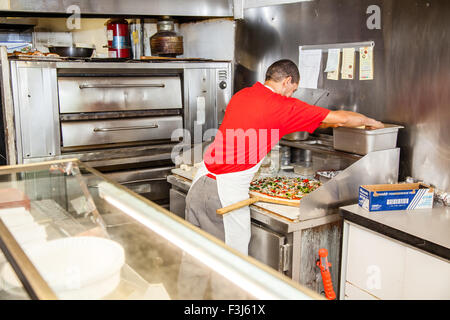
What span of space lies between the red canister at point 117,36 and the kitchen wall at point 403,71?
5.50ft

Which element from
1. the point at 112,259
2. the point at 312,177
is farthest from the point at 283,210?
the point at 112,259

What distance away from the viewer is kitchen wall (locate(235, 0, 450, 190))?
267 cm

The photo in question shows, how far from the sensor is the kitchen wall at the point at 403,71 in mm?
2672

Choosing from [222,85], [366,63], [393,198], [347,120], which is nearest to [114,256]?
[393,198]

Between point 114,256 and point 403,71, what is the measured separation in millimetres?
2341

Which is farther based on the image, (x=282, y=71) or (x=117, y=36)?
(x=117, y=36)

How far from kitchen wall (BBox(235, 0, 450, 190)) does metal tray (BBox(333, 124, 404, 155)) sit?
0.56 feet

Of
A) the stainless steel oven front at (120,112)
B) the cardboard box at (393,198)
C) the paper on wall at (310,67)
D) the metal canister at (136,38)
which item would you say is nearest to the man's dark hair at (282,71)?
the paper on wall at (310,67)

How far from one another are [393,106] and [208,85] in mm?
1708

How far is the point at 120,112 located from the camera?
373 cm

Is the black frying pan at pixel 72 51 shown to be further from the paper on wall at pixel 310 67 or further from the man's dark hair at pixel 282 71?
the paper on wall at pixel 310 67

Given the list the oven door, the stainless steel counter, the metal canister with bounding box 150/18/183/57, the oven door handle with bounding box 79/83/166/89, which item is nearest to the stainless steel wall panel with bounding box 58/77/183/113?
the oven door handle with bounding box 79/83/166/89

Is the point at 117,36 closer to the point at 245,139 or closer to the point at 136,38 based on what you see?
the point at 136,38

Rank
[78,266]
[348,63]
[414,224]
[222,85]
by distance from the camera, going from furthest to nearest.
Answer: [222,85]
[348,63]
[414,224]
[78,266]
